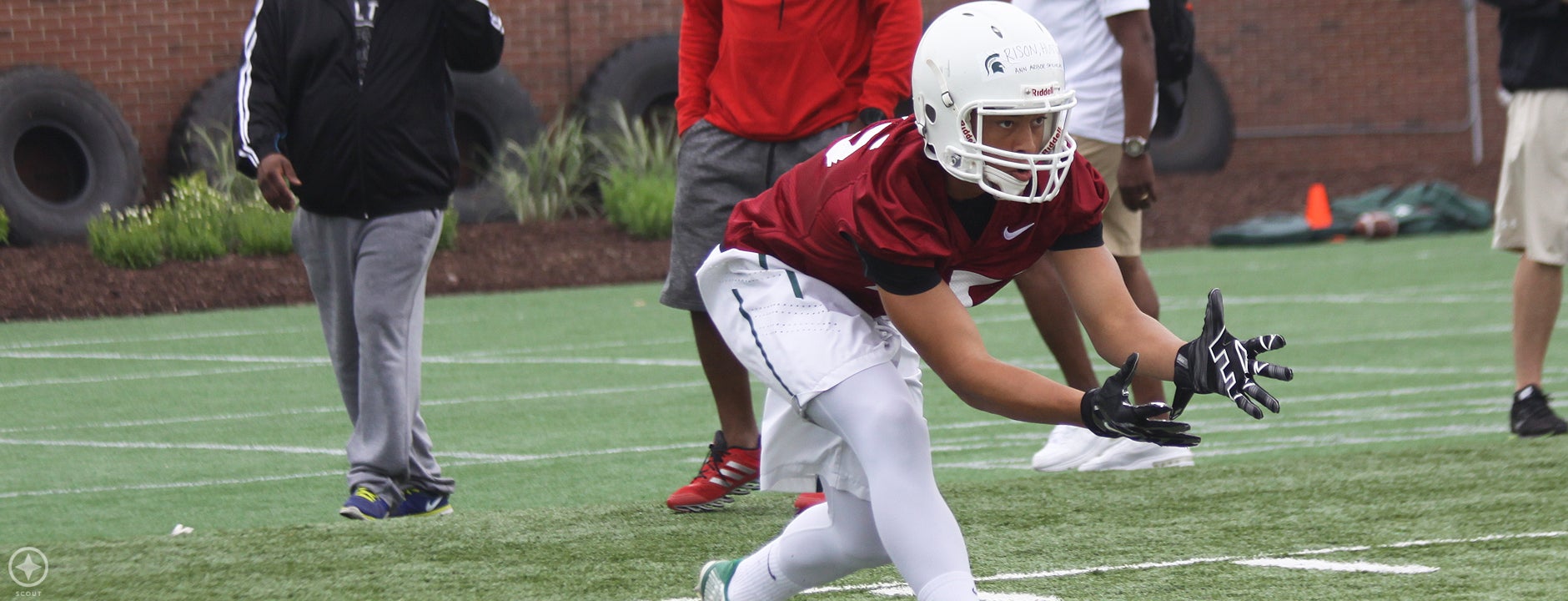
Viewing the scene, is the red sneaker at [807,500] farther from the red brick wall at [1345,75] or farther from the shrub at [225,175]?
the red brick wall at [1345,75]

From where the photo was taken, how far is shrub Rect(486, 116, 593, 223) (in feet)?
59.5

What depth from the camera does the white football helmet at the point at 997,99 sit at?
395 cm

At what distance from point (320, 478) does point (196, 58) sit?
11.7 metres

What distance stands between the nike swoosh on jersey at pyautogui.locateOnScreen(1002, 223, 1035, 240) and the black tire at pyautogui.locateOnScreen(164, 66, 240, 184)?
13711mm

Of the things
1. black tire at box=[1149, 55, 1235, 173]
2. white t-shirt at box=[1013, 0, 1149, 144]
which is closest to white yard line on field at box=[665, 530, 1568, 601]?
white t-shirt at box=[1013, 0, 1149, 144]

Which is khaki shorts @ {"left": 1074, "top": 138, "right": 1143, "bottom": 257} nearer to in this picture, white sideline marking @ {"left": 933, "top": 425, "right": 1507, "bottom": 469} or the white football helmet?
white sideline marking @ {"left": 933, "top": 425, "right": 1507, "bottom": 469}

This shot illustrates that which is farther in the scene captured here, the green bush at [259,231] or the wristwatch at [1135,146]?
the green bush at [259,231]

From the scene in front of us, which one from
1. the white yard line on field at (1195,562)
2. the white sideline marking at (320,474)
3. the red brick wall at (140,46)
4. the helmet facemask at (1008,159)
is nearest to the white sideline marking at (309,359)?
the white sideline marking at (320,474)

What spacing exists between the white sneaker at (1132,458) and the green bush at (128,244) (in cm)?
1013

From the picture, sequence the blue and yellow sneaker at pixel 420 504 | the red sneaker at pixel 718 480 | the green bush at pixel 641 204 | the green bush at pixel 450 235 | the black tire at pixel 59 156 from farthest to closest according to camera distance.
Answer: the green bush at pixel 641 204
the black tire at pixel 59 156
the green bush at pixel 450 235
the blue and yellow sneaker at pixel 420 504
the red sneaker at pixel 718 480

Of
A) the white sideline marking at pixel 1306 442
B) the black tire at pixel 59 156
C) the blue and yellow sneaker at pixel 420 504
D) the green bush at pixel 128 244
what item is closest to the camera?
the blue and yellow sneaker at pixel 420 504

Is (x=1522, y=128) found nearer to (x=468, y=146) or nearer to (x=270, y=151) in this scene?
(x=270, y=151)

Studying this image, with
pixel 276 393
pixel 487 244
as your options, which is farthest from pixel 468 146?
pixel 276 393

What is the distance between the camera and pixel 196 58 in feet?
58.9
